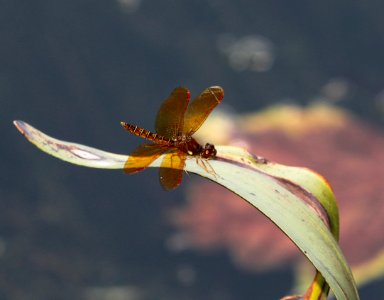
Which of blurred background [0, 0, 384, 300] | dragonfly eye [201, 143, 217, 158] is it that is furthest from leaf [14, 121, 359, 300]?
blurred background [0, 0, 384, 300]

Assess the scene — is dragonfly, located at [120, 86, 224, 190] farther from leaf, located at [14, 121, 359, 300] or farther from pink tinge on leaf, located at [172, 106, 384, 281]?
pink tinge on leaf, located at [172, 106, 384, 281]

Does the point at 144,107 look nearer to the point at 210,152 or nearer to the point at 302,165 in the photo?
the point at 302,165

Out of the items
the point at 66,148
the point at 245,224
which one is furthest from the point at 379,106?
the point at 66,148

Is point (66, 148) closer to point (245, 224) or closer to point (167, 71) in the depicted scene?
point (245, 224)

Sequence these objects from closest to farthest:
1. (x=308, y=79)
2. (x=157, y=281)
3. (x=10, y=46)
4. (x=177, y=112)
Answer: (x=177, y=112), (x=157, y=281), (x=10, y=46), (x=308, y=79)

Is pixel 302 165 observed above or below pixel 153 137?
above

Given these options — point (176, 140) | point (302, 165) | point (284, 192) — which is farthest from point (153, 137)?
point (302, 165)
